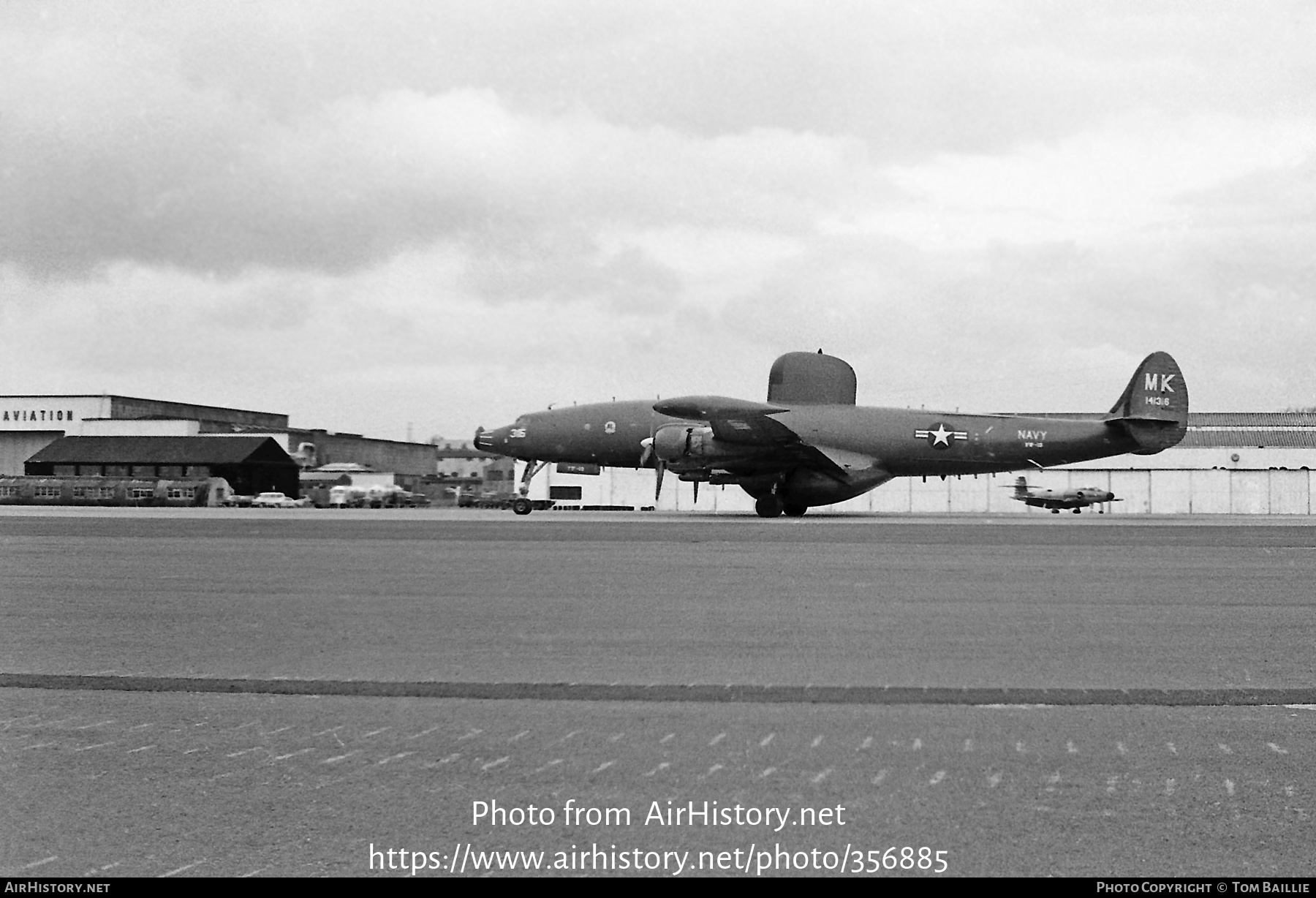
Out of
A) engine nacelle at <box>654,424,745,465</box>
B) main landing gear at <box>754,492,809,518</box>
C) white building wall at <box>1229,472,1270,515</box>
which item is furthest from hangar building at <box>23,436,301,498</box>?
white building wall at <box>1229,472,1270,515</box>

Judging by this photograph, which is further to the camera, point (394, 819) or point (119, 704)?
point (119, 704)

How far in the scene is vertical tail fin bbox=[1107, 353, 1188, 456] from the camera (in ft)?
159

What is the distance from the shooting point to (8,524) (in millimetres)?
37844

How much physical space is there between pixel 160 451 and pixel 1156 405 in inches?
2680

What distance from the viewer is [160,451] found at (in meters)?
86.1

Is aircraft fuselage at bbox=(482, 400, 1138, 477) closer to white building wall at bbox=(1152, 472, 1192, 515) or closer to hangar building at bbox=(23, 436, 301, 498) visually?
white building wall at bbox=(1152, 472, 1192, 515)

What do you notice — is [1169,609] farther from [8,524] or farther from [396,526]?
[8,524]

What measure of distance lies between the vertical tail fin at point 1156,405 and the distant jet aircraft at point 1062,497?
17698 mm

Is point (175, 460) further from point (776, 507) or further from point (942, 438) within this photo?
point (942, 438)

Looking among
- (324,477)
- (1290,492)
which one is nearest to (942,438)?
(1290,492)

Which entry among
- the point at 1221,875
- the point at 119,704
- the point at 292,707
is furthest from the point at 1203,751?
the point at 119,704

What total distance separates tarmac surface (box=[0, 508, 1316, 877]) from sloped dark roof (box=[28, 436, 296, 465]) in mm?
68503

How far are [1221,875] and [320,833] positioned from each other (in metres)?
4.29

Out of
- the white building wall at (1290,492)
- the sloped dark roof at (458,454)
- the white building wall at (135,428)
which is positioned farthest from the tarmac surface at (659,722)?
the sloped dark roof at (458,454)
